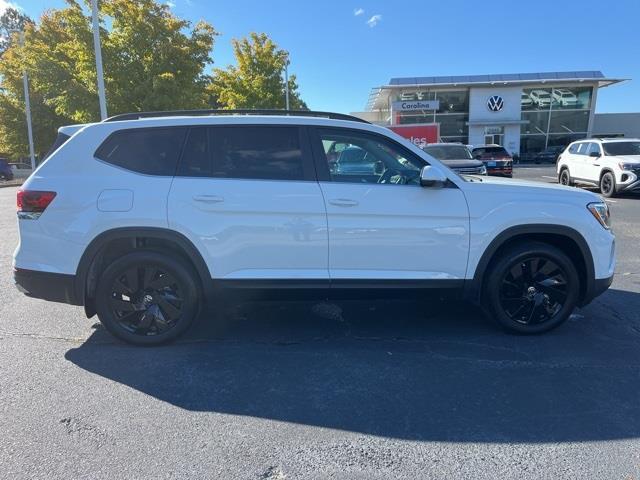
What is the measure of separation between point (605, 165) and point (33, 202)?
1526 cm

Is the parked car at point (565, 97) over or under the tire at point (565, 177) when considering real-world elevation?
over

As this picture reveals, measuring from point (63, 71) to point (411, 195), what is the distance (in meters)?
23.4

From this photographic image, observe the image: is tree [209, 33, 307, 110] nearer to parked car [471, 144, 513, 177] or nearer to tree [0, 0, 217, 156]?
tree [0, 0, 217, 156]

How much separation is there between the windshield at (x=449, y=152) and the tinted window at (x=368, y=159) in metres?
11.0

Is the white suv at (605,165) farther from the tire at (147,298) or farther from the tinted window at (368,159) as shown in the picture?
the tire at (147,298)

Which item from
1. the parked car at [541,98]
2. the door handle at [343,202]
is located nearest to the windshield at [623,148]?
the door handle at [343,202]

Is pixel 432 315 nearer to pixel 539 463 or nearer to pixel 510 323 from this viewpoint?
pixel 510 323

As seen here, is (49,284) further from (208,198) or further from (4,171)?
(4,171)

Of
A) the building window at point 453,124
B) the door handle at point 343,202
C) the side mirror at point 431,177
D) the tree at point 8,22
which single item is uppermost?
the tree at point 8,22

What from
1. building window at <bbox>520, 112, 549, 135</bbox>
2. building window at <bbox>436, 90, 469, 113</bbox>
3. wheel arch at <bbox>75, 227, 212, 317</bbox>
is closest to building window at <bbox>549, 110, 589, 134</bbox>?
building window at <bbox>520, 112, 549, 135</bbox>

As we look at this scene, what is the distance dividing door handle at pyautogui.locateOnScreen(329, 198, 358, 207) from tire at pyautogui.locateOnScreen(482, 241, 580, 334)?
53.0 inches

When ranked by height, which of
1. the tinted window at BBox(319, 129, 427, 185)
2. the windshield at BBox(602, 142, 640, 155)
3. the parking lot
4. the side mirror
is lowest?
the parking lot

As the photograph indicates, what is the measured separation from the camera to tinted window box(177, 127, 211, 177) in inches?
156

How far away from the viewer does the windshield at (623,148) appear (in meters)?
14.8
